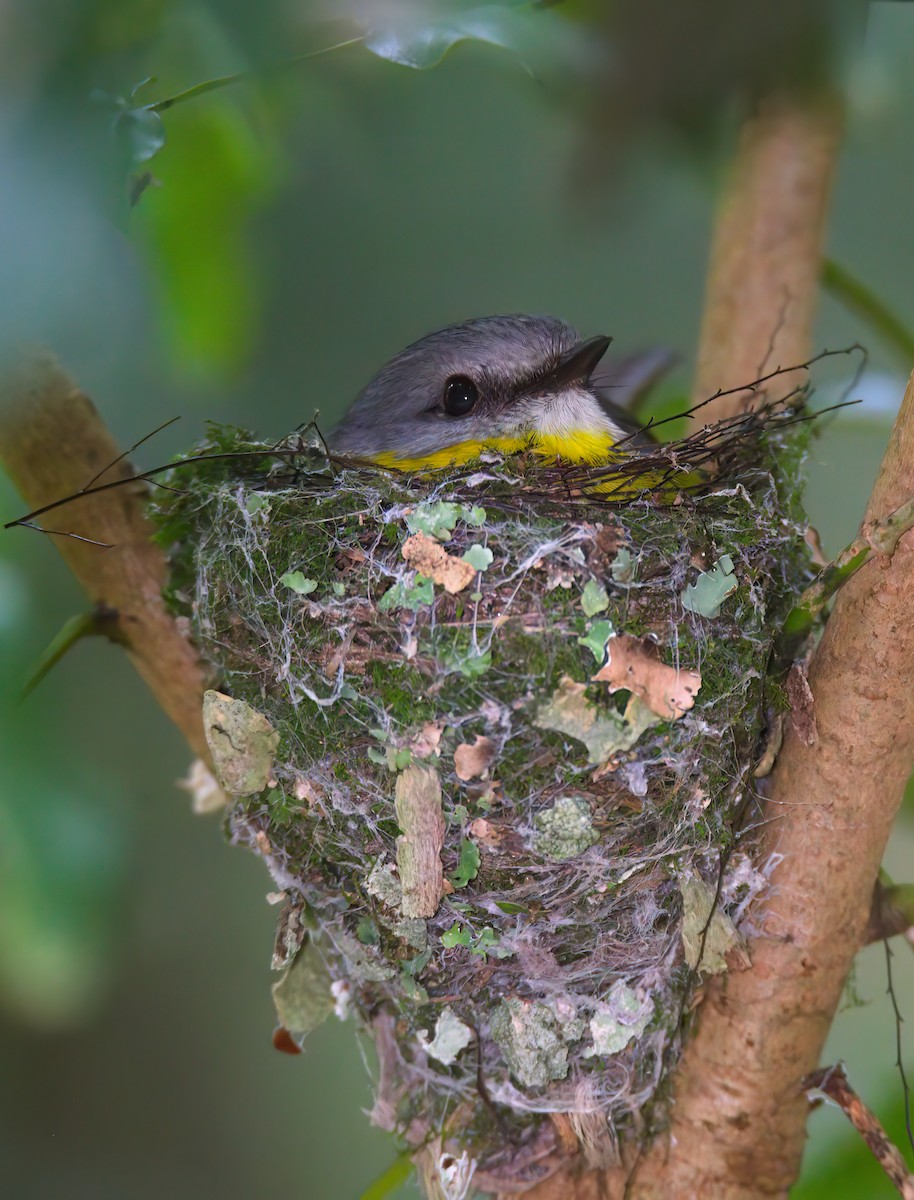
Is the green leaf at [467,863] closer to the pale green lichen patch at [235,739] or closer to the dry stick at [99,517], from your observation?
the pale green lichen patch at [235,739]

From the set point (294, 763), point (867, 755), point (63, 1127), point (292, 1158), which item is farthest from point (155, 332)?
point (292, 1158)

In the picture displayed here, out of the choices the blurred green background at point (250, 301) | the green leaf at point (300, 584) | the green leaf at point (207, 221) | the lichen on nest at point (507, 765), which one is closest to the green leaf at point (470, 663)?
the lichen on nest at point (507, 765)

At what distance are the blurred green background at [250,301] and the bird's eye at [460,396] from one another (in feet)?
1.63

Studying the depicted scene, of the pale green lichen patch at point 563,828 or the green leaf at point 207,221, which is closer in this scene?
the pale green lichen patch at point 563,828

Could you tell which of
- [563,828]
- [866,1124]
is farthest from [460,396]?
[866,1124]

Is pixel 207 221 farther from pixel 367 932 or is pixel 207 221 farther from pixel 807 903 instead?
pixel 807 903

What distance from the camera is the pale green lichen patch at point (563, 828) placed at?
4.19 feet

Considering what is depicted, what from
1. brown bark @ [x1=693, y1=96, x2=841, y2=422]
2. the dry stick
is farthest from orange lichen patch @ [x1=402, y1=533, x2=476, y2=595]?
brown bark @ [x1=693, y1=96, x2=841, y2=422]

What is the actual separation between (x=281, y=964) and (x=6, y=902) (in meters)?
0.46

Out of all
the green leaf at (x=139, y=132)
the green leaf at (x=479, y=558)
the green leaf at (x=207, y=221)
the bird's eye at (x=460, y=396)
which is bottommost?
the green leaf at (x=479, y=558)

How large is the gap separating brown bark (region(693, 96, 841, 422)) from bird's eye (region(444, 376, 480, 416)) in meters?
0.45

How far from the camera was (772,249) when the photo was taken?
187 centimetres

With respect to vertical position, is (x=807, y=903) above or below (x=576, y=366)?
below

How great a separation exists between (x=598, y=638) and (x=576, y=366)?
0.65 meters
